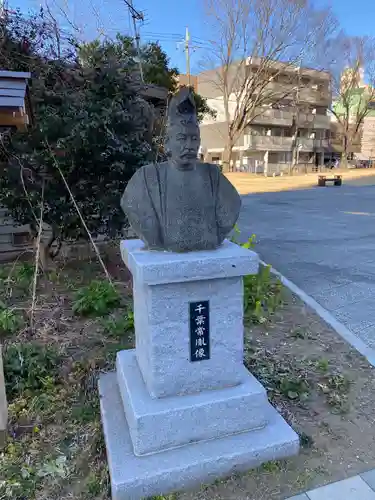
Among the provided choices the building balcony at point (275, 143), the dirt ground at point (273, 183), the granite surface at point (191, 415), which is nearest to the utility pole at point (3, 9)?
the granite surface at point (191, 415)

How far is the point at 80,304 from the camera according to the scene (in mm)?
4273

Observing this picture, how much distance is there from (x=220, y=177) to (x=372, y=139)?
156ft

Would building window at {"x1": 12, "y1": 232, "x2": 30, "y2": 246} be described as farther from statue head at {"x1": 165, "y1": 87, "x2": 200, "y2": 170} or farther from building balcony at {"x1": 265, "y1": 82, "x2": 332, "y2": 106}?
building balcony at {"x1": 265, "y1": 82, "x2": 332, "y2": 106}

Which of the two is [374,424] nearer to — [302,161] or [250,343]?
[250,343]

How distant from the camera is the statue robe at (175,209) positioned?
2.17 metres

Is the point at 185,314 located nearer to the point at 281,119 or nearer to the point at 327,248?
the point at 327,248

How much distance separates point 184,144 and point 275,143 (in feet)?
108

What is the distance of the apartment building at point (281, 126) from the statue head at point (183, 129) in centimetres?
2947

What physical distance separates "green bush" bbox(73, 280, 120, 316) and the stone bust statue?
229cm

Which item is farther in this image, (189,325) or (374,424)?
(374,424)

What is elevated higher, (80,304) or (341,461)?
(80,304)

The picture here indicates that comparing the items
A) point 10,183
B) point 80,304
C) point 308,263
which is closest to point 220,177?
point 80,304

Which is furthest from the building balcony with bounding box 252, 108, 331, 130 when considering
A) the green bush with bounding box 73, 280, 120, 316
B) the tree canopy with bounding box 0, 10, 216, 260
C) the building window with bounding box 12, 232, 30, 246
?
the green bush with bounding box 73, 280, 120, 316

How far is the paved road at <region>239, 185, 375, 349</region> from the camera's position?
4.74 meters
